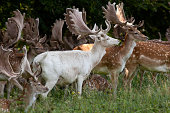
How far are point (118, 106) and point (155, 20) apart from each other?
27.6 feet

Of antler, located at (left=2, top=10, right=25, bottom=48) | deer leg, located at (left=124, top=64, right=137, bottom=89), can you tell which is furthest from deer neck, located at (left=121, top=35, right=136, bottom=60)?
antler, located at (left=2, top=10, right=25, bottom=48)

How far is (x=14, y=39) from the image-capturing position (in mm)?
8484

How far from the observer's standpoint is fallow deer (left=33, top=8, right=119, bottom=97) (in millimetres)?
6945

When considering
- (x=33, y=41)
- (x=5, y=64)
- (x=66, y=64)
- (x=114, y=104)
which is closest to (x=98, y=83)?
(x=33, y=41)

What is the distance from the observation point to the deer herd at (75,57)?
22.3 feet

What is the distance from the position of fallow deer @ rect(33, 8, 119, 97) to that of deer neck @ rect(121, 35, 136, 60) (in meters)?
0.74

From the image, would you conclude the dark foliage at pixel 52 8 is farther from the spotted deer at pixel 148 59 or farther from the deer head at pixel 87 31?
the deer head at pixel 87 31

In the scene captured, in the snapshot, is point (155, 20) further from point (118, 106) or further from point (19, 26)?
point (118, 106)

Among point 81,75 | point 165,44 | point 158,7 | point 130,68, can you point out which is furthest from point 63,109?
point 158,7

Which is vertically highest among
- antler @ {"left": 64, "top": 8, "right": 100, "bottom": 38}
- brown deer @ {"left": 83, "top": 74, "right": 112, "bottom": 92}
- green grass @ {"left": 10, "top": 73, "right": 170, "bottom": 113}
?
antler @ {"left": 64, "top": 8, "right": 100, "bottom": 38}

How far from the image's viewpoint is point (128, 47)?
28.5 feet

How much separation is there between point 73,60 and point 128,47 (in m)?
1.81

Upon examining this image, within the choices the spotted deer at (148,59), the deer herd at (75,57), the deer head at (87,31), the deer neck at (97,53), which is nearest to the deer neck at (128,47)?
the deer herd at (75,57)

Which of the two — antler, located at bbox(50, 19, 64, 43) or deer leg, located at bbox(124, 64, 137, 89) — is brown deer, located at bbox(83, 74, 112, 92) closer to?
deer leg, located at bbox(124, 64, 137, 89)
